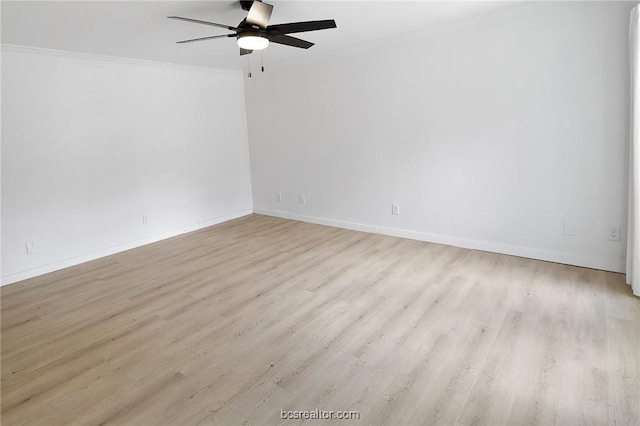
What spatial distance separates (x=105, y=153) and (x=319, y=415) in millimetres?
4159

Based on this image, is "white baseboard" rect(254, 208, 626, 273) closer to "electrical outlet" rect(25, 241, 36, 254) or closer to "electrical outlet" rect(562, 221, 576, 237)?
"electrical outlet" rect(562, 221, 576, 237)

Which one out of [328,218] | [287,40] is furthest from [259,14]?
[328,218]

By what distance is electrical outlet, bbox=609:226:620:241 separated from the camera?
123 inches

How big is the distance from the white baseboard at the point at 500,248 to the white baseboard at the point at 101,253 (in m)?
1.77

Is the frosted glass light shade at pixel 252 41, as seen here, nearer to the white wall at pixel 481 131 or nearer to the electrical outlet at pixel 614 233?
the white wall at pixel 481 131

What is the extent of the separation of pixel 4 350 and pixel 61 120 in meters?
2.62

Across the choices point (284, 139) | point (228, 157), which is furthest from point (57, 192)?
point (284, 139)

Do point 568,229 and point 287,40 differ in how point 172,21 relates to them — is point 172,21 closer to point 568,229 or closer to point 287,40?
point 287,40

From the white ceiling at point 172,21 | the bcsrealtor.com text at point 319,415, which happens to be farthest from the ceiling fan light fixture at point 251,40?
the bcsrealtor.com text at point 319,415

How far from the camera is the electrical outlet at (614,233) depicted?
3.12 metres

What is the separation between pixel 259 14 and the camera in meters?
2.41

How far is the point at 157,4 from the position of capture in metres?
2.67

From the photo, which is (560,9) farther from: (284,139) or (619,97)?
(284,139)

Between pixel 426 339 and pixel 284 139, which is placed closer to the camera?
pixel 426 339
